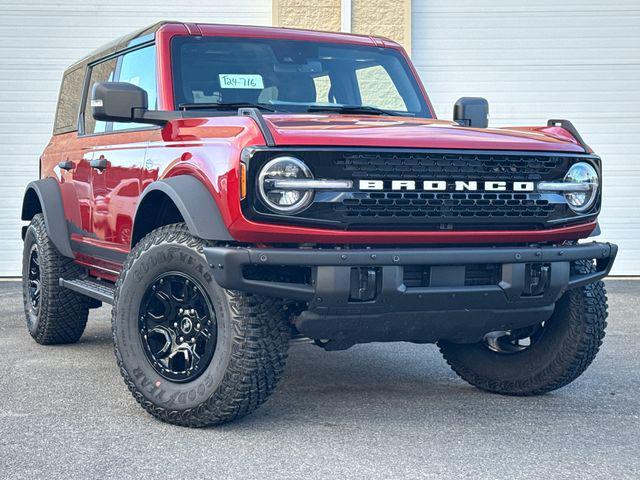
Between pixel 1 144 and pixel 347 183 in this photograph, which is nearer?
pixel 347 183

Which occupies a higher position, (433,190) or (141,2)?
(141,2)

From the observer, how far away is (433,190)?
441cm

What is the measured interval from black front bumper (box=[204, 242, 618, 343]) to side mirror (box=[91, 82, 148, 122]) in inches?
41.0

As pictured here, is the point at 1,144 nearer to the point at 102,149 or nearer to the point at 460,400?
the point at 102,149

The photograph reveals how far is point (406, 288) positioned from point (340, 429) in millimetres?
718

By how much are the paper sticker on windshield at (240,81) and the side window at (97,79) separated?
44.2 inches

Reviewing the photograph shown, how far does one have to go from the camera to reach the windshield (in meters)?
5.32

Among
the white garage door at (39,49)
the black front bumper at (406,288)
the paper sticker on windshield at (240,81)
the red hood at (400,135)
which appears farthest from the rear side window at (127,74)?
the white garage door at (39,49)

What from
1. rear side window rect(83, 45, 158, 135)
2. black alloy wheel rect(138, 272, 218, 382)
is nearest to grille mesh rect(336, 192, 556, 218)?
black alloy wheel rect(138, 272, 218, 382)

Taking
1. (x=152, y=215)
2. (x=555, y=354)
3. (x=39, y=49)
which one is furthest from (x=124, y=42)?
(x=39, y=49)

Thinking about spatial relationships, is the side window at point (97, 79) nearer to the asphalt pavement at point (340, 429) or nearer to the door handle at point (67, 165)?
the door handle at point (67, 165)

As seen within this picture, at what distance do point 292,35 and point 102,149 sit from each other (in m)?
1.22

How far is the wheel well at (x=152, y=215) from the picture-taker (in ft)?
16.5

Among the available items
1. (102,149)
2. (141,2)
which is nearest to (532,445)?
(102,149)
